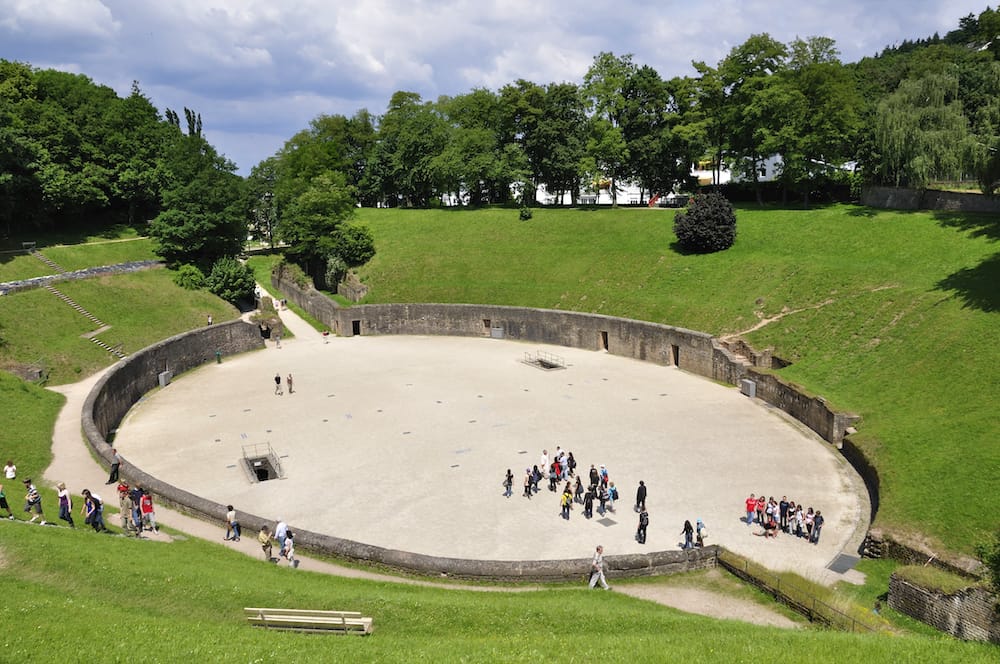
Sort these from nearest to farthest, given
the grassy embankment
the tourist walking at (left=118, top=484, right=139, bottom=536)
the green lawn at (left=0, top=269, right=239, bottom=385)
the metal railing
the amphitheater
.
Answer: the metal railing → the tourist walking at (left=118, top=484, right=139, bottom=536) → the amphitheater → the green lawn at (left=0, top=269, right=239, bottom=385) → the grassy embankment

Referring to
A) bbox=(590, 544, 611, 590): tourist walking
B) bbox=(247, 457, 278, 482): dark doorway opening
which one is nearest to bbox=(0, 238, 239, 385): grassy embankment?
bbox=(247, 457, 278, 482): dark doorway opening

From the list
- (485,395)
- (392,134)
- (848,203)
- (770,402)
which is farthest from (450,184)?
(770,402)

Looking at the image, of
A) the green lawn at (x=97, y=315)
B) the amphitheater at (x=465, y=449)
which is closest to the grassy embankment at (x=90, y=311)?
the green lawn at (x=97, y=315)

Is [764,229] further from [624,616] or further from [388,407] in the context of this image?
[624,616]

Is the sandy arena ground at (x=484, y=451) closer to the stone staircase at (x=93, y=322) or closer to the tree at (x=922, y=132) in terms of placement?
the stone staircase at (x=93, y=322)

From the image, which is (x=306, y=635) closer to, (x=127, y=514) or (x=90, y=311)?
(x=127, y=514)

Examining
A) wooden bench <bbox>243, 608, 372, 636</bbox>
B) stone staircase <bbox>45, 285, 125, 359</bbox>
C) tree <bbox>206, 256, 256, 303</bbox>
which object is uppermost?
tree <bbox>206, 256, 256, 303</bbox>

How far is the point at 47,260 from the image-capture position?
49844 millimetres

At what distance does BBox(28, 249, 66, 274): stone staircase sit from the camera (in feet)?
161

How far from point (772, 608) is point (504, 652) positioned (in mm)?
8384

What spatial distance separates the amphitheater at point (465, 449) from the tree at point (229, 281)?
9.18 metres

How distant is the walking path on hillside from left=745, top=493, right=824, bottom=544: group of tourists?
13.3 ft

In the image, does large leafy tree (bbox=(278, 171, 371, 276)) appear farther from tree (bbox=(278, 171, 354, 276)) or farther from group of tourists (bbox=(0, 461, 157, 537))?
group of tourists (bbox=(0, 461, 157, 537))

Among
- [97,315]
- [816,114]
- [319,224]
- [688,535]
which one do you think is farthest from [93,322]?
[816,114]
